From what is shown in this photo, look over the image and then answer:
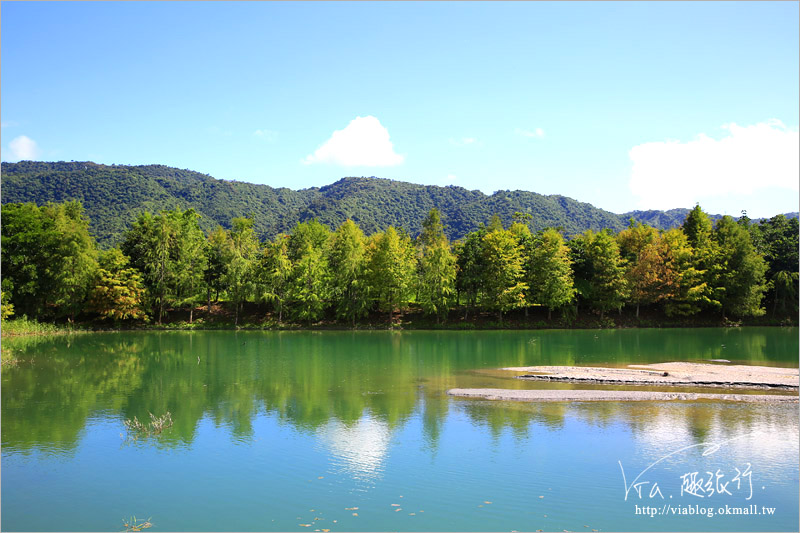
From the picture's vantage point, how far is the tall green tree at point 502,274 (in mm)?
58625

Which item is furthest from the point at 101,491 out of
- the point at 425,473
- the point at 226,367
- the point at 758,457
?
the point at 226,367

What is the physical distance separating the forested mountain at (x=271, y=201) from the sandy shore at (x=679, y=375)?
70.7 meters

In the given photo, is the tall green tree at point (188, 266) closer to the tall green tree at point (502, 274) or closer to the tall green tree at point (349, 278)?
the tall green tree at point (349, 278)

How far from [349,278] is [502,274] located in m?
15.4

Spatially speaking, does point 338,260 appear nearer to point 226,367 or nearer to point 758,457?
point 226,367

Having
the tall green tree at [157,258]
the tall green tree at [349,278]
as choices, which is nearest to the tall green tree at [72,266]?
the tall green tree at [157,258]

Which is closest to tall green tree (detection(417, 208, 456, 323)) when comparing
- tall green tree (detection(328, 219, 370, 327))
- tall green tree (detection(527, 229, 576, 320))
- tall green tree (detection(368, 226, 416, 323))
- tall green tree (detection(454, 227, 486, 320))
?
tall green tree (detection(454, 227, 486, 320))

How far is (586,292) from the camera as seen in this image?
59469 millimetres

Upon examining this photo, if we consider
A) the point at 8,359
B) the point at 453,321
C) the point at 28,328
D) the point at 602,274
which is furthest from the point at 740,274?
the point at 28,328

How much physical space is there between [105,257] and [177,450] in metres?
47.8

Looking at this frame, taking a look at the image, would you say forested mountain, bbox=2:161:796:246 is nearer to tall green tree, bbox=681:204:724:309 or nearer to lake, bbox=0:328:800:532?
tall green tree, bbox=681:204:724:309

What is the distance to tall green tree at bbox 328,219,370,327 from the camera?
60.3 metres

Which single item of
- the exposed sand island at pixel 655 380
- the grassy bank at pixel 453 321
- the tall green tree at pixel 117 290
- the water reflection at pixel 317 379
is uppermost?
the tall green tree at pixel 117 290

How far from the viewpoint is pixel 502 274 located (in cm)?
5900
